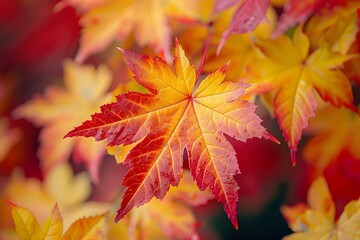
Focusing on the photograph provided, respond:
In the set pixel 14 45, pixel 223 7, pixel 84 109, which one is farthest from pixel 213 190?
pixel 14 45

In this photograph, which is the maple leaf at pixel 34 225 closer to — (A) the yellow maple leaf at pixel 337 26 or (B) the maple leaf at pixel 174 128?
(B) the maple leaf at pixel 174 128

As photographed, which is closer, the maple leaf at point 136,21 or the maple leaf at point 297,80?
the maple leaf at point 297,80

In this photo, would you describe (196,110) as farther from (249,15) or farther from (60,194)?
(60,194)

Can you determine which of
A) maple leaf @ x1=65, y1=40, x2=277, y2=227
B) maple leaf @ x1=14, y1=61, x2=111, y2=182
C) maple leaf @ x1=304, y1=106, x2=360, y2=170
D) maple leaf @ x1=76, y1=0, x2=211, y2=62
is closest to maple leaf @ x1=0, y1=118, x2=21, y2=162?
maple leaf @ x1=14, y1=61, x2=111, y2=182

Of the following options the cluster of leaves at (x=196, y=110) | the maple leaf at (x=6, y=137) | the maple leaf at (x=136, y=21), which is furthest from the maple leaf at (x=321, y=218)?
the maple leaf at (x=6, y=137)

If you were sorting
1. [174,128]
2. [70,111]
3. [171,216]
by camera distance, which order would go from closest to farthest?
1. [174,128]
2. [171,216]
3. [70,111]

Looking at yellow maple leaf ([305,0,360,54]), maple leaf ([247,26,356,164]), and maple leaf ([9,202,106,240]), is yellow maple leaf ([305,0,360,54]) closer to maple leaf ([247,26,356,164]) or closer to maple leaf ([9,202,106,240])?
maple leaf ([247,26,356,164])

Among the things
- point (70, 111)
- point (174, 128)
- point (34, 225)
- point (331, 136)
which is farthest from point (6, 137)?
point (331, 136)
